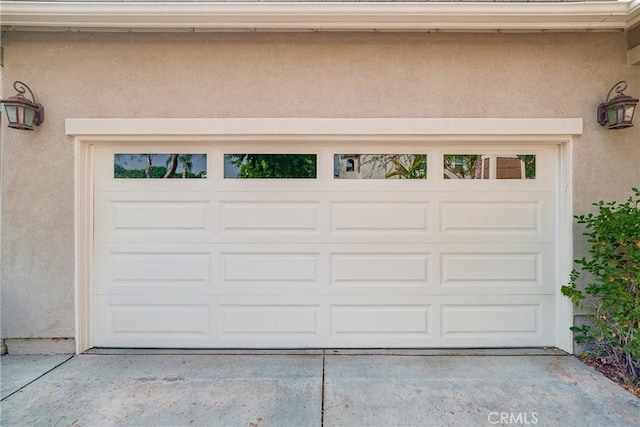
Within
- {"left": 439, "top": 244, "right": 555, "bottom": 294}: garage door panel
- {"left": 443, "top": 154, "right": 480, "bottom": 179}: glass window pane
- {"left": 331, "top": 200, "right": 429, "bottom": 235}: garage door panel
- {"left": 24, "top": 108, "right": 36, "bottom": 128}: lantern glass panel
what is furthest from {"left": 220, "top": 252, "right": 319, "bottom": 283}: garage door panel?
{"left": 24, "top": 108, "right": 36, "bottom": 128}: lantern glass panel

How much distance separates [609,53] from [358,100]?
2.59m

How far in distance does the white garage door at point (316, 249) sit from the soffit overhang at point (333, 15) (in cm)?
118

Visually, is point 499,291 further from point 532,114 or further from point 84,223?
point 84,223

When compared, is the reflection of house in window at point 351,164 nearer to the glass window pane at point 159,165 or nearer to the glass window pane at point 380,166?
the glass window pane at point 380,166

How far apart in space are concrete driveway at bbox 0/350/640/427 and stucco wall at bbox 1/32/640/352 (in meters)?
1.31

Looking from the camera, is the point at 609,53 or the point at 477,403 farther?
the point at 609,53

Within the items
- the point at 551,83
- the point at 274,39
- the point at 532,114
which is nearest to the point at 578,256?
the point at 532,114

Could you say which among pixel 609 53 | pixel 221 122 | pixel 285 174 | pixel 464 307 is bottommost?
pixel 464 307

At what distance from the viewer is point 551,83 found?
341 centimetres

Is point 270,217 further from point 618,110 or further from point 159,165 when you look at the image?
point 618,110

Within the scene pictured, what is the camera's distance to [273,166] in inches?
143
